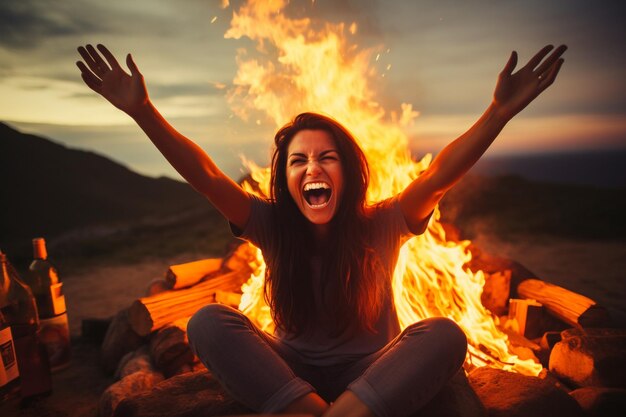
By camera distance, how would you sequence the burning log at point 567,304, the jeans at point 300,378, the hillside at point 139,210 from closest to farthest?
1. the jeans at point 300,378
2. the burning log at point 567,304
3. the hillside at point 139,210

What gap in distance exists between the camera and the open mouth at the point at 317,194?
2.66 m

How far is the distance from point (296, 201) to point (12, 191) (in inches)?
642

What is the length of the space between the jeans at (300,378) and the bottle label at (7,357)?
154 centimetres

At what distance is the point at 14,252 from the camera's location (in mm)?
9711

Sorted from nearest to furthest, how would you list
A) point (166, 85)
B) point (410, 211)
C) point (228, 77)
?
point (410, 211) < point (228, 77) < point (166, 85)

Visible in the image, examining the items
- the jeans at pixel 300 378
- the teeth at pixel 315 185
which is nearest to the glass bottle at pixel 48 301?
the jeans at pixel 300 378

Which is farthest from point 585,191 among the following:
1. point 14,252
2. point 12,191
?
point 12,191

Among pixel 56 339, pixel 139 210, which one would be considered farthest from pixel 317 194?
pixel 139 210

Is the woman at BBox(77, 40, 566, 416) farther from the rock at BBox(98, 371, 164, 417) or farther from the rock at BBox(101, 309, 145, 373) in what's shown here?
the rock at BBox(101, 309, 145, 373)

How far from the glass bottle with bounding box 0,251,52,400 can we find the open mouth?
2.55m

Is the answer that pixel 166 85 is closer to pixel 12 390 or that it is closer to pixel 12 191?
pixel 12 390

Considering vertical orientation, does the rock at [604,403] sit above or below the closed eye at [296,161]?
below

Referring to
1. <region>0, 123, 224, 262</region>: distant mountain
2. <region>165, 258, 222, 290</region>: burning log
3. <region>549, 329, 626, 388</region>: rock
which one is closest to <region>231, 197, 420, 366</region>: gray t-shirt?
<region>549, 329, 626, 388</region>: rock

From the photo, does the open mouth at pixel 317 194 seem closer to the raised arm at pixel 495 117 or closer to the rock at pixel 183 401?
the raised arm at pixel 495 117
